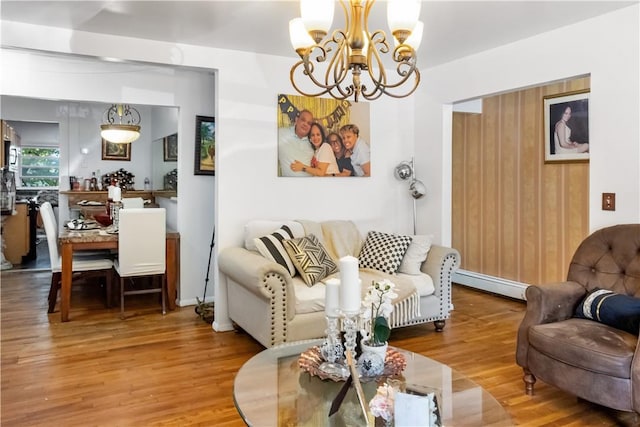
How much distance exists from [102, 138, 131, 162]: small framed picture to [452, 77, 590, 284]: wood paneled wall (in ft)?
17.1

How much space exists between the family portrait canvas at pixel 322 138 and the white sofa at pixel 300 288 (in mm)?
531

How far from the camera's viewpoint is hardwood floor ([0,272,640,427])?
2535mm

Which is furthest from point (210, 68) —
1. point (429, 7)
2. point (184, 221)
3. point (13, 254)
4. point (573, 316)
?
point (13, 254)

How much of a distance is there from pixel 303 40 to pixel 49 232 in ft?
11.5

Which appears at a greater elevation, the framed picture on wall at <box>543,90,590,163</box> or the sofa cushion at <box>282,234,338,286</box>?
the framed picture on wall at <box>543,90,590,163</box>

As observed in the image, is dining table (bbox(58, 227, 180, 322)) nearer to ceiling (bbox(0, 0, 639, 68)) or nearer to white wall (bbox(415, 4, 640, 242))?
ceiling (bbox(0, 0, 639, 68))

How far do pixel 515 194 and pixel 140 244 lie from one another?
12.7 feet

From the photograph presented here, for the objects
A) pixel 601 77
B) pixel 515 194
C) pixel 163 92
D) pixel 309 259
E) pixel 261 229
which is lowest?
pixel 309 259

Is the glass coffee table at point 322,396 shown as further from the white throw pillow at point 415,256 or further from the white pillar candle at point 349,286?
the white throw pillow at point 415,256

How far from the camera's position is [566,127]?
15.0ft

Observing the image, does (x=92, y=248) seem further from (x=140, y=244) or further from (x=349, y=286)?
(x=349, y=286)

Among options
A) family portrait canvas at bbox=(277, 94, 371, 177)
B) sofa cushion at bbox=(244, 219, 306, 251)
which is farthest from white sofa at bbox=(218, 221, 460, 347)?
family portrait canvas at bbox=(277, 94, 371, 177)

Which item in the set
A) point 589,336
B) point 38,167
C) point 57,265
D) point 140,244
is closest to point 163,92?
point 140,244

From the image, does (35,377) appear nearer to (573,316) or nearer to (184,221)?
(184,221)
